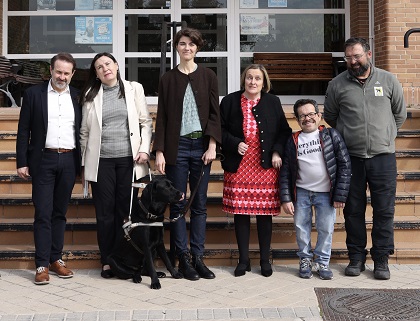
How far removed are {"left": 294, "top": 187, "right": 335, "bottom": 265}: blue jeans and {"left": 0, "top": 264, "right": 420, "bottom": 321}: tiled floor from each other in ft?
0.71

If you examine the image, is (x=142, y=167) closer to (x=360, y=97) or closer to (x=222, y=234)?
(x=222, y=234)

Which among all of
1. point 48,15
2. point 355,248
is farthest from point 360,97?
point 48,15

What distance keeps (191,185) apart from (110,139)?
801 mm

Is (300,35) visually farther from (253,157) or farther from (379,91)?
(253,157)

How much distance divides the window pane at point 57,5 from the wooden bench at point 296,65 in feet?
9.74

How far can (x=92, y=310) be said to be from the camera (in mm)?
4473

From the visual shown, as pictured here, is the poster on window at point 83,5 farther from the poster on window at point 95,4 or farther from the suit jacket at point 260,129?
the suit jacket at point 260,129

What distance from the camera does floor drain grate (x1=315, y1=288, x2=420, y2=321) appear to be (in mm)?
4373

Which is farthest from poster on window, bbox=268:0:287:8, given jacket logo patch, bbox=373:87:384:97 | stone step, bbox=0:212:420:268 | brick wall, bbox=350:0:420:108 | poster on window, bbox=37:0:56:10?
jacket logo patch, bbox=373:87:384:97

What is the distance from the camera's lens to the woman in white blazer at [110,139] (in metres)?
5.23

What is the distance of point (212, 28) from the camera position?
36.7 feet

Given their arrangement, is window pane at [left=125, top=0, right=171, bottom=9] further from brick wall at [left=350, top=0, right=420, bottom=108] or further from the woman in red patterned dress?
the woman in red patterned dress

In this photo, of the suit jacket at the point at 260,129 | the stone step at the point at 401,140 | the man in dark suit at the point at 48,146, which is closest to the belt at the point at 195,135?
the suit jacket at the point at 260,129

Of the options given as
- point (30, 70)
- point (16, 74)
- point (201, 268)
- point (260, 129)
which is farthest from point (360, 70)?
point (30, 70)
